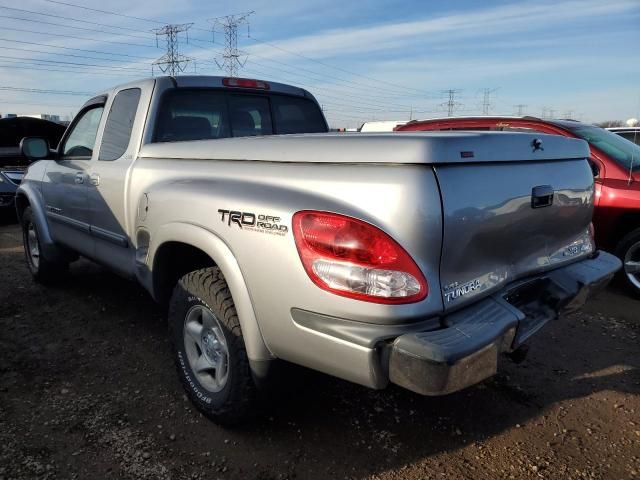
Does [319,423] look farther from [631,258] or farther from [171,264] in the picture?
[631,258]

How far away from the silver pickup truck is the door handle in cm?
39

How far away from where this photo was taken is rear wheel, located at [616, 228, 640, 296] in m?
4.92

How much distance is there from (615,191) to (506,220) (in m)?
3.53

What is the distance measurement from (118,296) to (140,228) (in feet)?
6.87

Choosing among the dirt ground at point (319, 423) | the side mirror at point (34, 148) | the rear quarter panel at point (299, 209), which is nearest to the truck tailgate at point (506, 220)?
the rear quarter panel at point (299, 209)

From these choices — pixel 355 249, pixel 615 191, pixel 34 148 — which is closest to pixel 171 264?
pixel 355 249

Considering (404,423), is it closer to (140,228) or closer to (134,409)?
(134,409)

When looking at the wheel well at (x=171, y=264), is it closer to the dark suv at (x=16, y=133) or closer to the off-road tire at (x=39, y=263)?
the off-road tire at (x=39, y=263)

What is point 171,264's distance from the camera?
2979mm

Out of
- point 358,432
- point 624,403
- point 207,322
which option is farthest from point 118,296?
point 624,403

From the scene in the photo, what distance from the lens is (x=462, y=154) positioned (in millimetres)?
1963

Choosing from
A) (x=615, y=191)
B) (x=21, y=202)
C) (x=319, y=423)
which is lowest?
(x=319, y=423)

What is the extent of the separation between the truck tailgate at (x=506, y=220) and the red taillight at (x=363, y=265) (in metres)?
0.18

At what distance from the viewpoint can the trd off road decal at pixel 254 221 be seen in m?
2.04
